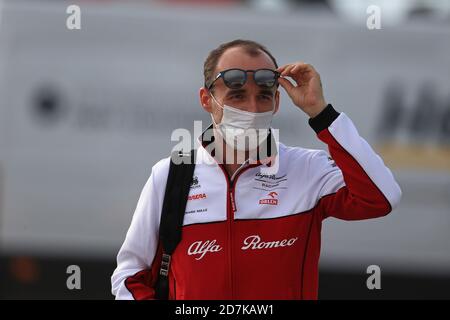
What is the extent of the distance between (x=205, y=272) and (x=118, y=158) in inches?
221

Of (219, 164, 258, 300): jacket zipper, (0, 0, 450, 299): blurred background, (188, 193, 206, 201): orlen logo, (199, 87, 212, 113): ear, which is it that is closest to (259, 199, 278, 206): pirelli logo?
(219, 164, 258, 300): jacket zipper

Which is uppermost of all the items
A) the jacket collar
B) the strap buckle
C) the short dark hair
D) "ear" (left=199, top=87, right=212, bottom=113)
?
the short dark hair

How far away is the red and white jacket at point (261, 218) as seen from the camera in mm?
2857

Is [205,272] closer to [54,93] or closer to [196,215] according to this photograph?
[196,215]

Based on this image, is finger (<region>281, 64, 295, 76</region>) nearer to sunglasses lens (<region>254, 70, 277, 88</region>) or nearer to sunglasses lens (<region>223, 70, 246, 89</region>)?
sunglasses lens (<region>254, 70, 277, 88</region>)

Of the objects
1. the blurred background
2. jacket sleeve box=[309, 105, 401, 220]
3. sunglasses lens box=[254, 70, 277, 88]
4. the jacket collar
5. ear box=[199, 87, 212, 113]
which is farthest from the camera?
Answer: the blurred background

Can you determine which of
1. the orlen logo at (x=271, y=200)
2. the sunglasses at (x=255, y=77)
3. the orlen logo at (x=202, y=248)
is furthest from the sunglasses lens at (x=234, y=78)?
the orlen logo at (x=202, y=248)

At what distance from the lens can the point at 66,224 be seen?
8359 millimetres

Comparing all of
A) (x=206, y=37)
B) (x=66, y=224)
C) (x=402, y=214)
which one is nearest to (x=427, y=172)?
(x=402, y=214)

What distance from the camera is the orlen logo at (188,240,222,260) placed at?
2914mm

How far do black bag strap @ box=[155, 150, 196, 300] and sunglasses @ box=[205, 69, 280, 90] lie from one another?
361mm

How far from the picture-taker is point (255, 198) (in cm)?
300

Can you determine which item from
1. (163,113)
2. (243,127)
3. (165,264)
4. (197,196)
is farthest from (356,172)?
(163,113)

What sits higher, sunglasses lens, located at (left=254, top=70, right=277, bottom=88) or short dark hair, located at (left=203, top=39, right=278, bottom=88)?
short dark hair, located at (left=203, top=39, right=278, bottom=88)
